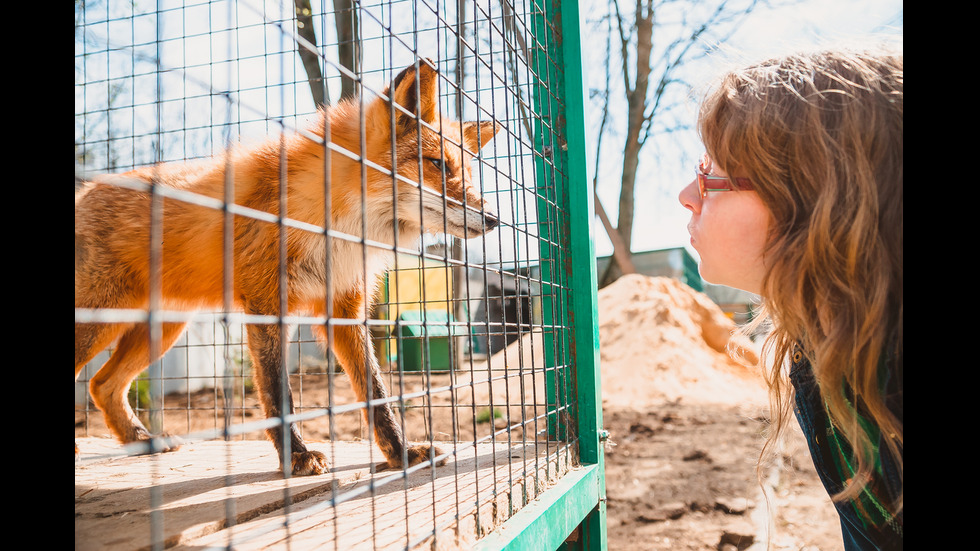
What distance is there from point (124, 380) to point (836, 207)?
10.5ft

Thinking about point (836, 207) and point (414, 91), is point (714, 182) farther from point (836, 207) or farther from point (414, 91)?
point (414, 91)

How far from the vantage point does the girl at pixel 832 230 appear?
127cm

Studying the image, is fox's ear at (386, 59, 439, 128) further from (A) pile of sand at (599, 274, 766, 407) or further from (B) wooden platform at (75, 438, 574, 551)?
(A) pile of sand at (599, 274, 766, 407)

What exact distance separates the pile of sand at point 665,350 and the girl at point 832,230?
6013 mm

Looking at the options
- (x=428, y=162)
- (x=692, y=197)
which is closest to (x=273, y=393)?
(x=428, y=162)

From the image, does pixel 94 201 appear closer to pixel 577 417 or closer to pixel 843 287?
pixel 577 417

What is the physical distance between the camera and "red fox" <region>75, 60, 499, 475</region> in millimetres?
2227

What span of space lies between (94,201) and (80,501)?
5.06 feet

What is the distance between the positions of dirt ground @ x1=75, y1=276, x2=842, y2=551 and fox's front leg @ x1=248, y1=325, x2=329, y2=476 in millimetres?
405

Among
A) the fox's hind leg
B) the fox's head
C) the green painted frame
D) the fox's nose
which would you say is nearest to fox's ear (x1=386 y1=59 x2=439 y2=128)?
the fox's head

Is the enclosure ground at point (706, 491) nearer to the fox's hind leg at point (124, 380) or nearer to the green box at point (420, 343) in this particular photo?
the green box at point (420, 343)

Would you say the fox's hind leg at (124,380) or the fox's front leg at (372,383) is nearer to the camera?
the fox's front leg at (372,383)

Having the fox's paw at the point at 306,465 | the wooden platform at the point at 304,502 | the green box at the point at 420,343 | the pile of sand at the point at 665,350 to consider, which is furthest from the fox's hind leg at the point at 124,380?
the pile of sand at the point at 665,350
